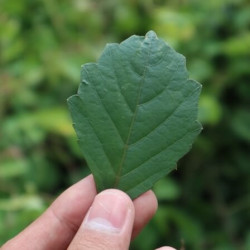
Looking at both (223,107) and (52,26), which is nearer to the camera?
(223,107)

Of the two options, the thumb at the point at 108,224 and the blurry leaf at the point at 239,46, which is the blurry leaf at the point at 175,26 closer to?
the blurry leaf at the point at 239,46

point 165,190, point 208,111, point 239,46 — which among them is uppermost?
point 239,46

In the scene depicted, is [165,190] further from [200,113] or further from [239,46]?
[239,46]

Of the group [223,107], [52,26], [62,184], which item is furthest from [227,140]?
[52,26]

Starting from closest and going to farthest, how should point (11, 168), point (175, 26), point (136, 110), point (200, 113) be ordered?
point (136, 110)
point (11, 168)
point (200, 113)
point (175, 26)

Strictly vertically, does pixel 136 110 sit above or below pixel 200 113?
above

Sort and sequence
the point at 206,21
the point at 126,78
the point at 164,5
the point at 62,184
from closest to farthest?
the point at 126,78 → the point at 62,184 → the point at 206,21 → the point at 164,5

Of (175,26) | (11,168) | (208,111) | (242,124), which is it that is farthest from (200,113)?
(11,168)

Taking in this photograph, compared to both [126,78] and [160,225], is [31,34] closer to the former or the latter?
[160,225]
